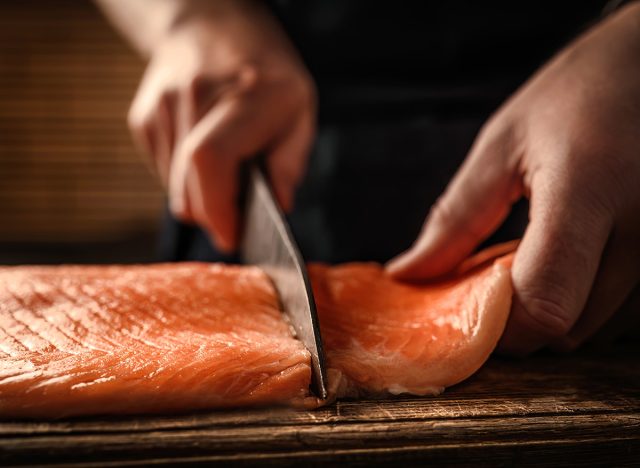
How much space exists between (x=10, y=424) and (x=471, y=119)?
1.84m

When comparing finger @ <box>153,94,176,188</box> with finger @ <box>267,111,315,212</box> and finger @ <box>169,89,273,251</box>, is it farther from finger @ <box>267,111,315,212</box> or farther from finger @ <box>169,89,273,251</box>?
finger @ <box>267,111,315,212</box>

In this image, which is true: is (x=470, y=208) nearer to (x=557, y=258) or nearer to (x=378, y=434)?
(x=557, y=258)

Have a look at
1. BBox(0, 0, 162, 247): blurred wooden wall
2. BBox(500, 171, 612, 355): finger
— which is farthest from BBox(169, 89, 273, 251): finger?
BBox(0, 0, 162, 247): blurred wooden wall

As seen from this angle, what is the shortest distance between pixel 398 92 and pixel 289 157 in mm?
468

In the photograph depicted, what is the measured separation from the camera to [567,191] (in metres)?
1.25

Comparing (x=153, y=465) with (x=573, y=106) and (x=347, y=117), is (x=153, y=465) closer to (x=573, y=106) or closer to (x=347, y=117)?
(x=573, y=106)

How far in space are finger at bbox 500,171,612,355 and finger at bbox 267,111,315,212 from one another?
1.08 metres

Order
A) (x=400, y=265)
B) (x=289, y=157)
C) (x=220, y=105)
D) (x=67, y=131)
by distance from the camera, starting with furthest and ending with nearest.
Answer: (x=67, y=131)
(x=289, y=157)
(x=220, y=105)
(x=400, y=265)

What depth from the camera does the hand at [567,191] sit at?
1.24 m

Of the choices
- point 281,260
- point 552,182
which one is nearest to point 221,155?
point 281,260

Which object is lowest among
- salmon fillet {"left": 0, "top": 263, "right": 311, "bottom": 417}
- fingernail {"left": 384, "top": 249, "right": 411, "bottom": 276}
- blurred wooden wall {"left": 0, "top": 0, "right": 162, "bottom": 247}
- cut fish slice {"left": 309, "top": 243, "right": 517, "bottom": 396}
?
blurred wooden wall {"left": 0, "top": 0, "right": 162, "bottom": 247}

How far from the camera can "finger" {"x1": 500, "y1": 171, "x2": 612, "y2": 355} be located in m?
1.23

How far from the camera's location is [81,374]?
40.0 inches

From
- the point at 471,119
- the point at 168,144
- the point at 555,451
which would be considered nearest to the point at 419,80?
the point at 471,119
